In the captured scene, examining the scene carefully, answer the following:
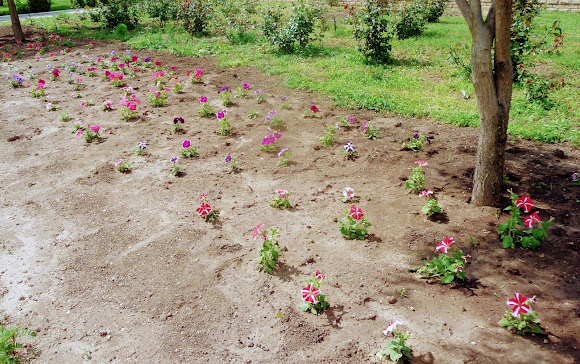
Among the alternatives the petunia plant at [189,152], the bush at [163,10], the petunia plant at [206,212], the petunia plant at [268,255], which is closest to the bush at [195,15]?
the bush at [163,10]

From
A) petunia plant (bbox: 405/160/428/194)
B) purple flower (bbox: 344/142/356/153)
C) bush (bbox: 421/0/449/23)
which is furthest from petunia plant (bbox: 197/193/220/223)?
bush (bbox: 421/0/449/23)

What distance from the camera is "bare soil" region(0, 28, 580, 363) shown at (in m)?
3.12

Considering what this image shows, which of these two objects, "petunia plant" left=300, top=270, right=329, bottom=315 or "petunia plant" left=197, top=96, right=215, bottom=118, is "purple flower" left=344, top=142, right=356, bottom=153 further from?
"petunia plant" left=197, top=96, right=215, bottom=118

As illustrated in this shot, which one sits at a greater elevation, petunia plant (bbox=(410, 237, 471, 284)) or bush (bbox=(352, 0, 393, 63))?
bush (bbox=(352, 0, 393, 63))

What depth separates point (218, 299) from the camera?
3549mm

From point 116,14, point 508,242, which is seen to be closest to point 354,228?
point 508,242

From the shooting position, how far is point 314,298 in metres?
3.18

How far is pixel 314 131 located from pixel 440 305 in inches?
134

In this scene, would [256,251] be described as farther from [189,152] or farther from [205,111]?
[205,111]

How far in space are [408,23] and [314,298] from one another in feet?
31.4

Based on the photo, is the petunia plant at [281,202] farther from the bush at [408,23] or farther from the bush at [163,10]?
the bush at [163,10]

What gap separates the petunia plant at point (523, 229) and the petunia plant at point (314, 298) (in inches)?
61.5

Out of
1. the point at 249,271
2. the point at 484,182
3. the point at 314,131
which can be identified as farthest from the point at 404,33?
the point at 249,271

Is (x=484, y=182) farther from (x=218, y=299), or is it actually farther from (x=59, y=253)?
(x=59, y=253)
